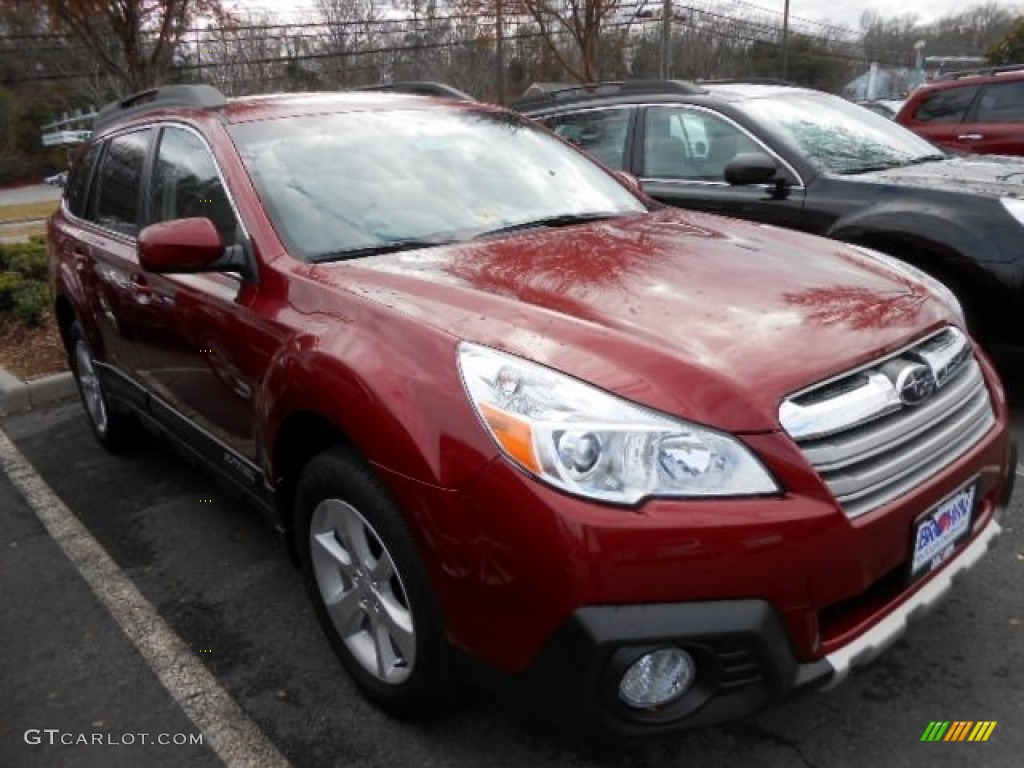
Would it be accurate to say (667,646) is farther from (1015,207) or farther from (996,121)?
(996,121)

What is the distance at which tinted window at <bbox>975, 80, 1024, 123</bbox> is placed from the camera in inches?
342

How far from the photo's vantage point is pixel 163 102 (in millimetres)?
3740

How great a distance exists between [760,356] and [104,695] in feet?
7.01

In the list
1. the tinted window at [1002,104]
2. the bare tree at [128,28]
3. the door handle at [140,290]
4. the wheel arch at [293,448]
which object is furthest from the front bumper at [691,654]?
the tinted window at [1002,104]

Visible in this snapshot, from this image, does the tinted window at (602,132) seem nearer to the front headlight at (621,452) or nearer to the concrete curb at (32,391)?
the concrete curb at (32,391)

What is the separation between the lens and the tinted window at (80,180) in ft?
14.4

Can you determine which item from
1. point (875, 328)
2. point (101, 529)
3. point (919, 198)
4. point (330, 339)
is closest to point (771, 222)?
point (919, 198)

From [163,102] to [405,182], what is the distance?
1455mm

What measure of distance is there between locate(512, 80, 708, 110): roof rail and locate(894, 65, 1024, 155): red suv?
4108mm

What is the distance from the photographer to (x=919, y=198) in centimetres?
438

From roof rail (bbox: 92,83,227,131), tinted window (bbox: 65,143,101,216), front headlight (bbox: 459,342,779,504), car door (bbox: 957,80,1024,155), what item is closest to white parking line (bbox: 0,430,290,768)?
front headlight (bbox: 459,342,779,504)

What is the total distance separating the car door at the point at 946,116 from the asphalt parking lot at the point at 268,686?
22.2 ft

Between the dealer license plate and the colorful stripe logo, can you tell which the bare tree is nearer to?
the dealer license plate

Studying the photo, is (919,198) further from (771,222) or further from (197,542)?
(197,542)
